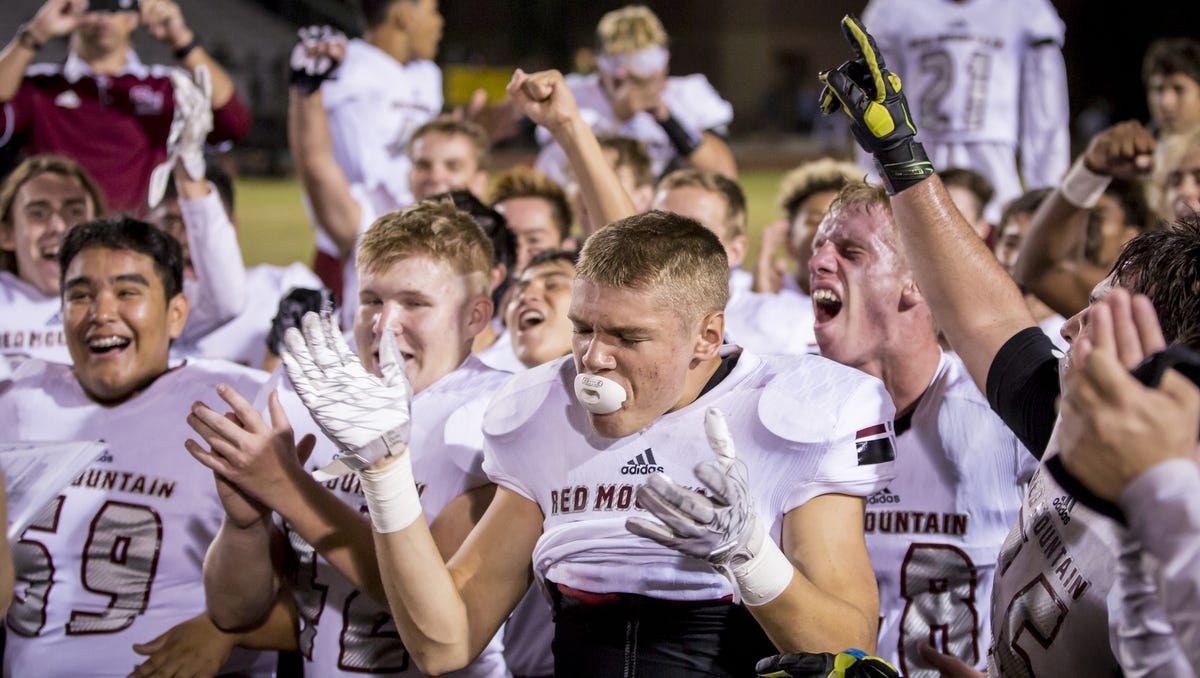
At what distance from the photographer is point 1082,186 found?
3.67 meters

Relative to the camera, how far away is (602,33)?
21.1 feet

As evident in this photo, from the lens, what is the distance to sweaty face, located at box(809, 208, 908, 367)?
115 inches

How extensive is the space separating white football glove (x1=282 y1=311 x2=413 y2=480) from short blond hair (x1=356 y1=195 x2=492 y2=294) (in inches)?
25.5

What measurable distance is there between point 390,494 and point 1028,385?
1.14m

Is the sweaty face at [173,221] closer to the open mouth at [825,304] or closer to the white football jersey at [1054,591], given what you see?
the open mouth at [825,304]

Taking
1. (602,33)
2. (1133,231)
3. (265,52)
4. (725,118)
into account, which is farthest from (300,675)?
(265,52)

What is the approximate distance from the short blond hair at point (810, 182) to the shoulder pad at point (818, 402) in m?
2.34

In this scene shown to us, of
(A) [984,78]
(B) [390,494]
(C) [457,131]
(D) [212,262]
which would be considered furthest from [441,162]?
(B) [390,494]

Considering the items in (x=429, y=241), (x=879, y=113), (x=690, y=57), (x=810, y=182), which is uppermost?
(x=879, y=113)

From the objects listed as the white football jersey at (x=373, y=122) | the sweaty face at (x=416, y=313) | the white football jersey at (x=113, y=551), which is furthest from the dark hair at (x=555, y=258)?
the white football jersey at (x=373, y=122)

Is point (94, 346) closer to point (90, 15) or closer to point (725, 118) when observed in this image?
point (90, 15)

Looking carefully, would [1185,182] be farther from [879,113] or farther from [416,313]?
[416,313]

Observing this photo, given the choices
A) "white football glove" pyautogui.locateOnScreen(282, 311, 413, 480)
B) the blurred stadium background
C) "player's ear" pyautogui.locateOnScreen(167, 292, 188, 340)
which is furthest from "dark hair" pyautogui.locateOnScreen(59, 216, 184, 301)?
the blurred stadium background

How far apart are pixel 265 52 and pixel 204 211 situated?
15188 millimetres
